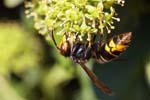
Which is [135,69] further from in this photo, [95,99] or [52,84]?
[52,84]

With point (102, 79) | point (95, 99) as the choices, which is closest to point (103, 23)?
point (102, 79)

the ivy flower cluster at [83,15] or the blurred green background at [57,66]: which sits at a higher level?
the ivy flower cluster at [83,15]

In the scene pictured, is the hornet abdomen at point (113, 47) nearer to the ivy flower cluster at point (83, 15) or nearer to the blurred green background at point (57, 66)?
the ivy flower cluster at point (83, 15)

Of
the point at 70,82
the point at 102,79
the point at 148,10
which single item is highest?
the point at 148,10

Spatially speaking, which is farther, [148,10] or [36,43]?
[36,43]

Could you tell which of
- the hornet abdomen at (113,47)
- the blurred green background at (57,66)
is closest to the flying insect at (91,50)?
the hornet abdomen at (113,47)

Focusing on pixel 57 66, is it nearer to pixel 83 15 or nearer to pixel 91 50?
pixel 91 50

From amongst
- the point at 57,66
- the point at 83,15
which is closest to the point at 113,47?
the point at 83,15

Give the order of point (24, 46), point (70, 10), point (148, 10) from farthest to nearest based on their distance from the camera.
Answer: point (24, 46), point (148, 10), point (70, 10)

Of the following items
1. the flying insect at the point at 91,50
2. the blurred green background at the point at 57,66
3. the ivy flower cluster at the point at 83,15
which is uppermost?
the ivy flower cluster at the point at 83,15
